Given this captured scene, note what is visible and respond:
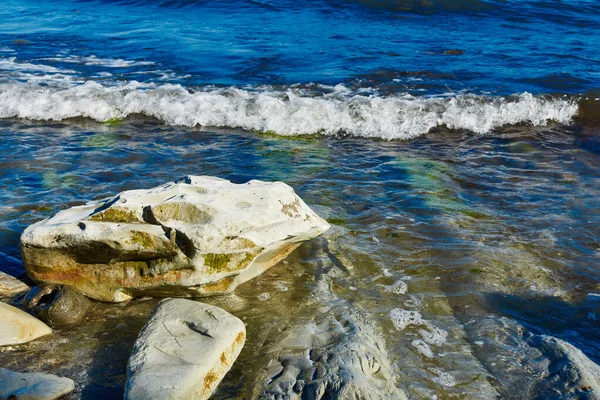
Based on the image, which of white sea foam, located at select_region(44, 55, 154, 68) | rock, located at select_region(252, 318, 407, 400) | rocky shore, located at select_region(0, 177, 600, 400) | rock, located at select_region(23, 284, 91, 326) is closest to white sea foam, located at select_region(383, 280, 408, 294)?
rocky shore, located at select_region(0, 177, 600, 400)

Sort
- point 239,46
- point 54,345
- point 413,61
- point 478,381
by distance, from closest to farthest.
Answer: point 478,381
point 54,345
point 413,61
point 239,46

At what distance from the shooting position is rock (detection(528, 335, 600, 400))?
3.45 meters

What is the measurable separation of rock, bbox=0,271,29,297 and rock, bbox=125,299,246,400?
1.17m

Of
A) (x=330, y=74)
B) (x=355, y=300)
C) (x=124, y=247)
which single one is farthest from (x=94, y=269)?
Answer: (x=330, y=74)

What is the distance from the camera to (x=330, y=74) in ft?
37.0

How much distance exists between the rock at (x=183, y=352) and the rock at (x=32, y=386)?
391mm

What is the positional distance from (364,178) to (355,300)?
2.59 metres

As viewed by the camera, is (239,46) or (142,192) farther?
(239,46)

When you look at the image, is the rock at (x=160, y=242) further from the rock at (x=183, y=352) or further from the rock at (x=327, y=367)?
the rock at (x=327, y=367)

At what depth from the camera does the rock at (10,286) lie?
14.9 ft

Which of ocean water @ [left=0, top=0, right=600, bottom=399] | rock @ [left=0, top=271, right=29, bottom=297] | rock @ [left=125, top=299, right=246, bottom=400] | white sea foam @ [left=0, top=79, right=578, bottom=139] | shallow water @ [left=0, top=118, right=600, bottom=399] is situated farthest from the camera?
white sea foam @ [left=0, top=79, right=578, bottom=139]

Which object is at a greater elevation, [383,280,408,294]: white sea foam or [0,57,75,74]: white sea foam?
[0,57,75,74]: white sea foam

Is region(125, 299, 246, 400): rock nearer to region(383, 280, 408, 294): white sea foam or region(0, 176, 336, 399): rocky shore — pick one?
region(0, 176, 336, 399): rocky shore

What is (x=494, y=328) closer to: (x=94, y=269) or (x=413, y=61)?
(x=94, y=269)
